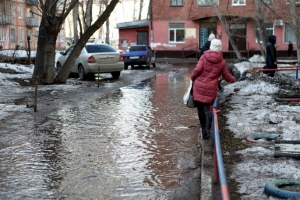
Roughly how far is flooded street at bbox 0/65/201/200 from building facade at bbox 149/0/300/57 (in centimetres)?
3250

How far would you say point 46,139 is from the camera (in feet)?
26.1

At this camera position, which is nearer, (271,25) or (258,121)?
(258,121)

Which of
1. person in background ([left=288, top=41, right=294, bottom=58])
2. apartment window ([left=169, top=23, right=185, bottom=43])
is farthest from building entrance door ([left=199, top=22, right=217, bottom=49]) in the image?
person in background ([left=288, top=41, right=294, bottom=58])

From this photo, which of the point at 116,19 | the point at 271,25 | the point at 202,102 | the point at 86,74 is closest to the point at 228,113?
the point at 202,102

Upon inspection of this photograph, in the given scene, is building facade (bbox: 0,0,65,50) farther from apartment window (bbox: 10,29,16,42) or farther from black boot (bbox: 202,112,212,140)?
black boot (bbox: 202,112,212,140)

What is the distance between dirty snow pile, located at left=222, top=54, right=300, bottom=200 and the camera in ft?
16.8

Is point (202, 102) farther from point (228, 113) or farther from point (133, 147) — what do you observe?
point (228, 113)

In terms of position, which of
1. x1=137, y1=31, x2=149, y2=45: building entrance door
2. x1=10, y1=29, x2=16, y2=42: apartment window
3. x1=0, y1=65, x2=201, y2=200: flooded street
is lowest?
x1=0, y1=65, x2=201, y2=200: flooded street

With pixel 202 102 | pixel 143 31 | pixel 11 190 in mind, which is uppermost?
pixel 143 31

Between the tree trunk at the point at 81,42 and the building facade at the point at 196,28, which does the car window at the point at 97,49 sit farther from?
the building facade at the point at 196,28

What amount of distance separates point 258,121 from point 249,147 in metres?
2.09

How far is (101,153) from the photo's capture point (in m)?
6.98

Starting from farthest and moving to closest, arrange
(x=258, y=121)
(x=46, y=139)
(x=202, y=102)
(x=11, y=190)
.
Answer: (x=258, y=121)
(x=46, y=139)
(x=202, y=102)
(x=11, y=190)

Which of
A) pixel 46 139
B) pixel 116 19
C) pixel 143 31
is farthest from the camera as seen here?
pixel 116 19
